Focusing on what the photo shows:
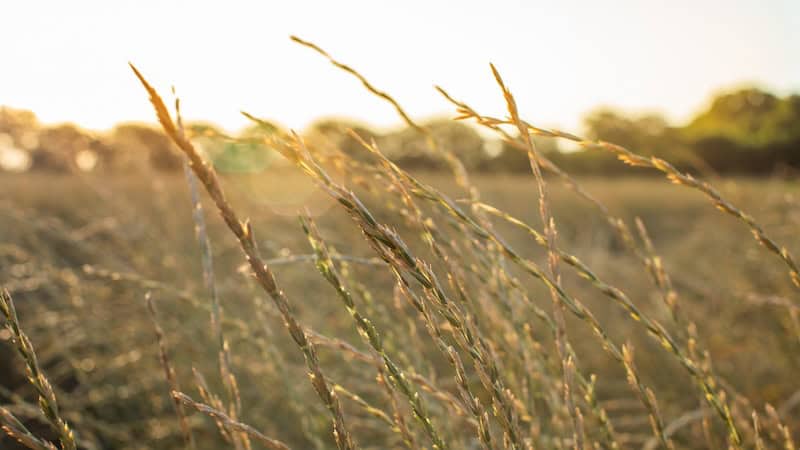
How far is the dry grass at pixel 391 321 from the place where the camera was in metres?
0.55

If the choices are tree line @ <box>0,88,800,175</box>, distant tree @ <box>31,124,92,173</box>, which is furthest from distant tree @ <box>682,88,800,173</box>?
distant tree @ <box>31,124,92,173</box>

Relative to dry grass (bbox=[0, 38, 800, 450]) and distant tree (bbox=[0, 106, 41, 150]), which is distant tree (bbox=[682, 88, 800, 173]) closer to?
dry grass (bbox=[0, 38, 800, 450])

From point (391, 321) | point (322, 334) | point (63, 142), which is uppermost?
point (391, 321)

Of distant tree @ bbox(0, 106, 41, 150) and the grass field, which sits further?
distant tree @ bbox(0, 106, 41, 150)

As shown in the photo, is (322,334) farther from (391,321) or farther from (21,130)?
(21,130)

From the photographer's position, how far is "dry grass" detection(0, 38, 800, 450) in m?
0.55

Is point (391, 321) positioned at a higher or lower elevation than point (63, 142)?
higher

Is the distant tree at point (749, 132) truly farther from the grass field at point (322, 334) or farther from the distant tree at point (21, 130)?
the distant tree at point (21, 130)

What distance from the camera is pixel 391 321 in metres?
0.95

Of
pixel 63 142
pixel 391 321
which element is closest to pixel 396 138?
pixel 63 142

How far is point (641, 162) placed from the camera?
0.64 metres

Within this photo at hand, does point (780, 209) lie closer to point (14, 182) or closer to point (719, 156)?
point (14, 182)

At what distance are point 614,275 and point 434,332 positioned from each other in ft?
9.34

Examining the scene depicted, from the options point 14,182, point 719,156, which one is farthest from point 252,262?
point 719,156
